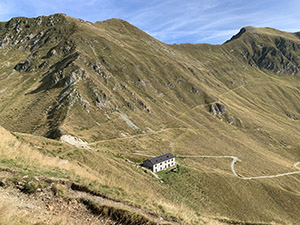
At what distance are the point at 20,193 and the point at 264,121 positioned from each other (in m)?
205

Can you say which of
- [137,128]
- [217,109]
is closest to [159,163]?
[137,128]

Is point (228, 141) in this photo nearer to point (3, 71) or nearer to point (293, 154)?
point (293, 154)

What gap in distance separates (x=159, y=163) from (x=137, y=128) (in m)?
41.2

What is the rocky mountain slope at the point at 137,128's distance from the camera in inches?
1882

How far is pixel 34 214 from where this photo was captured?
1127 centimetres

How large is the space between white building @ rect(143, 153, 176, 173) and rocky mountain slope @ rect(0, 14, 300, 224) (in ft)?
16.0

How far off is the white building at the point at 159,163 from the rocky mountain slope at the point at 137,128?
191 inches

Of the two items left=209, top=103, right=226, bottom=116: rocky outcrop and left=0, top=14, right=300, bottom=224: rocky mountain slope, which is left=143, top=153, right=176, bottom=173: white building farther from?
left=209, top=103, right=226, bottom=116: rocky outcrop

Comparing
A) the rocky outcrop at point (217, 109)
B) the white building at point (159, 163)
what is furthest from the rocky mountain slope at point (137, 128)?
the white building at point (159, 163)

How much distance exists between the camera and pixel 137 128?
4518 inches

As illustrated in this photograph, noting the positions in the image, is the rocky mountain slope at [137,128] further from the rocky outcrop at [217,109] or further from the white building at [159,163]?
the white building at [159,163]

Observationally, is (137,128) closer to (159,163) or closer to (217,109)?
(159,163)

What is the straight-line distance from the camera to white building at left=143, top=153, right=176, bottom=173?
74319 millimetres

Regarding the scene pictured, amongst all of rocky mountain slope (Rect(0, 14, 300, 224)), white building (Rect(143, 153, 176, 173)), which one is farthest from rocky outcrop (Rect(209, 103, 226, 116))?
white building (Rect(143, 153, 176, 173))
